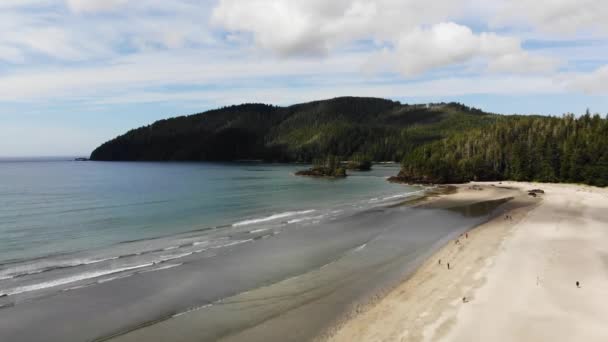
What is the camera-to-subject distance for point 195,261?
37.4 meters

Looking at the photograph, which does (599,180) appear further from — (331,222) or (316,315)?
(316,315)

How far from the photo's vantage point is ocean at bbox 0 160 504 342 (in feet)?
83.1

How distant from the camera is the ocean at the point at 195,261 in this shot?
83.1 feet

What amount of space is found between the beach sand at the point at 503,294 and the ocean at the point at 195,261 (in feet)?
9.72

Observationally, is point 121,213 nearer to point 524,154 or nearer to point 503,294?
point 503,294

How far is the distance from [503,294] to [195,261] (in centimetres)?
2510

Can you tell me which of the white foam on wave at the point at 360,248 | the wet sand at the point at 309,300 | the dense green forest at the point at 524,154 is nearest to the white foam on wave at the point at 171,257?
the wet sand at the point at 309,300

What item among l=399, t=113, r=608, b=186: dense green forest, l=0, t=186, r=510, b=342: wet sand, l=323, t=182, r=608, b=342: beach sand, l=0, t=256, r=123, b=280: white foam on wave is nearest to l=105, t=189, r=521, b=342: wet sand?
l=0, t=186, r=510, b=342: wet sand

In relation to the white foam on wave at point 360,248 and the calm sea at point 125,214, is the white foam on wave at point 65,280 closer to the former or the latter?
the calm sea at point 125,214

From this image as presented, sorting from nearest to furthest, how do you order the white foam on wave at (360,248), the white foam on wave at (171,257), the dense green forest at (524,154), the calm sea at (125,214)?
the white foam on wave at (171,257) < the white foam on wave at (360,248) < the calm sea at (125,214) < the dense green forest at (524,154)

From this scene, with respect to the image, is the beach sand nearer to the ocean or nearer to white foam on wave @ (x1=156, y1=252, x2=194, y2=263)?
the ocean

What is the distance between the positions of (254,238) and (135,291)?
1862 cm

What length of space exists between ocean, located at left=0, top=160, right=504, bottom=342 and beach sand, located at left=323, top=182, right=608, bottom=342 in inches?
117

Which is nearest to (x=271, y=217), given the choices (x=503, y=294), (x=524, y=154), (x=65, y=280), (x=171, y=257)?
(x=171, y=257)
